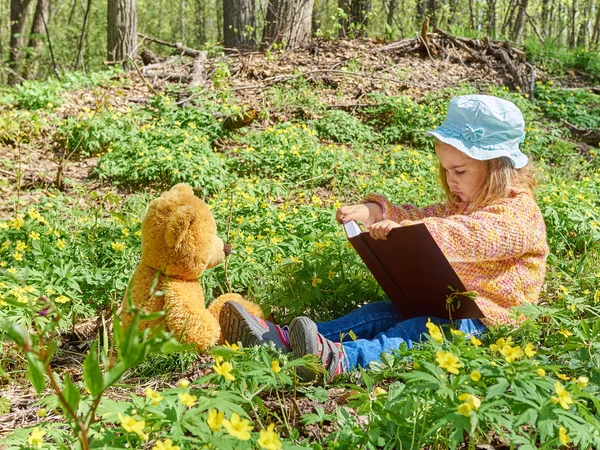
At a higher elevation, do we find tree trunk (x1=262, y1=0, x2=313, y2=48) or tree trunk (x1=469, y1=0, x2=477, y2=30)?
tree trunk (x1=469, y1=0, x2=477, y2=30)

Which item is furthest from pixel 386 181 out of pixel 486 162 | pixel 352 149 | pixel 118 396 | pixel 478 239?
pixel 118 396

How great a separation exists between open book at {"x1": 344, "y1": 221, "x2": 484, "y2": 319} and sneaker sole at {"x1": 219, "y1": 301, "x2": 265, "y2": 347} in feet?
1.96

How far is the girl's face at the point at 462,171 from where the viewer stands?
8.74 ft

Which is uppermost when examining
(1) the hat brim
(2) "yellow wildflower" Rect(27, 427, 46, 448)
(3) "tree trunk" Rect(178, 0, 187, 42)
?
(3) "tree trunk" Rect(178, 0, 187, 42)

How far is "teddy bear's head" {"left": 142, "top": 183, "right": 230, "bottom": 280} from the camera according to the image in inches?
90.9

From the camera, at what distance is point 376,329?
2699 mm

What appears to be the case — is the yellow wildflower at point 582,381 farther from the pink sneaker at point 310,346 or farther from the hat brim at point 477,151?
the hat brim at point 477,151

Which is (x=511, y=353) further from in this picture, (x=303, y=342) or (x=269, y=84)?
(x=269, y=84)

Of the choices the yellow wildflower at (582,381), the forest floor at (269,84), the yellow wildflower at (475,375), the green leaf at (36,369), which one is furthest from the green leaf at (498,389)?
the forest floor at (269,84)

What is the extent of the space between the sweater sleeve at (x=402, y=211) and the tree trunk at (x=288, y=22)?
227 inches

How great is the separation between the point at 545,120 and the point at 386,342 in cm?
546

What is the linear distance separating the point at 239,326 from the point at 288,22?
267 inches

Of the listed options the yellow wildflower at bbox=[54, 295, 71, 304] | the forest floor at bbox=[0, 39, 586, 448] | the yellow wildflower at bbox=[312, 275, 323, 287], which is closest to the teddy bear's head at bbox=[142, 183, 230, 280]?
the yellow wildflower at bbox=[54, 295, 71, 304]

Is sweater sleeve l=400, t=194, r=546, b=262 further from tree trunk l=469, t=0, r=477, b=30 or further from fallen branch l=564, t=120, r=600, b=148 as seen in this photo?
tree trunk l=469, t=0, r=477, b=30
